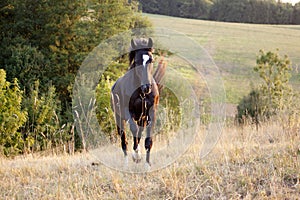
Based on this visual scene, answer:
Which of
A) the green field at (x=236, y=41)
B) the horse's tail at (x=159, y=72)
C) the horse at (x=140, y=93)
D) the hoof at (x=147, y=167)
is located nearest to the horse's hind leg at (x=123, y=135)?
the horse at (x=140, y=93)

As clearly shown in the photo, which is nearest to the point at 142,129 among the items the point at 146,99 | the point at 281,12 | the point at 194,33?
the point at 146,99

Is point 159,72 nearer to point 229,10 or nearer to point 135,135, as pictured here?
point 135,135

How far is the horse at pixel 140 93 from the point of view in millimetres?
4926

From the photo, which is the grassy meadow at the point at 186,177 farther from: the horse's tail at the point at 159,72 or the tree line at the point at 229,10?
the tree line at the point at 229,10

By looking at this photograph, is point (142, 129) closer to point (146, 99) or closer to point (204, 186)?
point (146, 99)

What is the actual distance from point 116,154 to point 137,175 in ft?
5.17

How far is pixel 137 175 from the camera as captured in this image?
5.16 metres

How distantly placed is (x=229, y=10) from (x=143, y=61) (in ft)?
160

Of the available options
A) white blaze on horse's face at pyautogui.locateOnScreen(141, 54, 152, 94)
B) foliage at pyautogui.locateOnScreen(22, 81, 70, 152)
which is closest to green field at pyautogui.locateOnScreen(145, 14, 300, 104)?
foliage at pyautogui.locateOnScreen(22, 81, 70, 152)

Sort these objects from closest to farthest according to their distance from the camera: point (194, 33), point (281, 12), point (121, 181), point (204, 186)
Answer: point (204, 186) < point (121, 181) < point (194, 33) < point (281, 12)

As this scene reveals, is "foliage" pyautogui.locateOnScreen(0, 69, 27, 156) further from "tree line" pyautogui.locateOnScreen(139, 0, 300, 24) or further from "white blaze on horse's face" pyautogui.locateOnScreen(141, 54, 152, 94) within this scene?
"tree line" pyautogui.locateOnScreen(139, 0, 300, 24)

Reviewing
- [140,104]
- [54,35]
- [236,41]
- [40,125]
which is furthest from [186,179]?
[236,41]

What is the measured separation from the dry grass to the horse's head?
121cm

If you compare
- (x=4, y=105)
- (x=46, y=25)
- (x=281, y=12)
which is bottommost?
(x=4, y=105)
